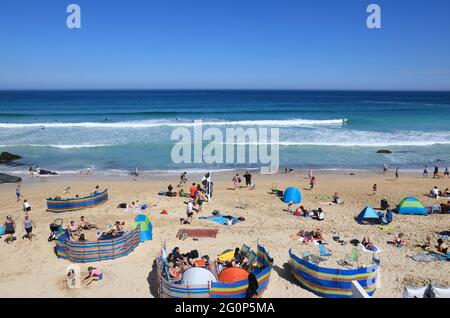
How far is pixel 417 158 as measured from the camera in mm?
28672

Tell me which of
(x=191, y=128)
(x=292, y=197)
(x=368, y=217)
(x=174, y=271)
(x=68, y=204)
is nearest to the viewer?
(x=174, y=271)

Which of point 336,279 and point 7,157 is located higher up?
point 7,157

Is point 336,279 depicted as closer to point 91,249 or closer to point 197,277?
point 197,277

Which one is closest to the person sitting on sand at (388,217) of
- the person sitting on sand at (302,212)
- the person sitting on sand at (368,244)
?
the person sitting on sand at (368,244)

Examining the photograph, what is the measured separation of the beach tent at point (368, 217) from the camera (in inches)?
573

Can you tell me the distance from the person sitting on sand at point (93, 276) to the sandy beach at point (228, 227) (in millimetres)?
182

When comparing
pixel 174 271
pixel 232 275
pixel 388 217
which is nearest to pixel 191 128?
pixel 388 217

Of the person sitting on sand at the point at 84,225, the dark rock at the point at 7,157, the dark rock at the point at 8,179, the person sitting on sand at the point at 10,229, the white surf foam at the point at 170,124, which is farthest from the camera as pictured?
the white surf foam at the point at 170,124

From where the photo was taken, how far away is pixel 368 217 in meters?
14.5

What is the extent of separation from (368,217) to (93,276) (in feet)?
32.9

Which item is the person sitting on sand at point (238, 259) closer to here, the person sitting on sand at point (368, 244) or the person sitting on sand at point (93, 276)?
the person sitting on sand at point (93, 276)

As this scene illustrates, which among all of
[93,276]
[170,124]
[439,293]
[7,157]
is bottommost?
[93,276]
